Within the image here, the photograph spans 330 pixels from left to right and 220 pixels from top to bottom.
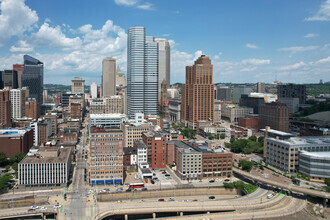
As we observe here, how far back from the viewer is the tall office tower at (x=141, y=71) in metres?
191

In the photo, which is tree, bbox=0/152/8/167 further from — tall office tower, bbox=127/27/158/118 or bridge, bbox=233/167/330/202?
tall office tower, bbox=127/27/158/118

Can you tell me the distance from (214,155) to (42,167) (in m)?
47.9

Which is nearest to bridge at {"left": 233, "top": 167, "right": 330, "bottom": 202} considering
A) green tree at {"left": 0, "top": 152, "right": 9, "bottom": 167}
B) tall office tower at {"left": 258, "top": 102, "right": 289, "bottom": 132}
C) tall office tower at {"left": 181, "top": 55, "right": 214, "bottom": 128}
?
tall office tower at {"left": 258, "top": 102, "right": 289, "bottom": 132}

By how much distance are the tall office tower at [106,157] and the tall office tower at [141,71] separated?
107 meters

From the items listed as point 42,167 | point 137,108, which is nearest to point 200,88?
point 137,108

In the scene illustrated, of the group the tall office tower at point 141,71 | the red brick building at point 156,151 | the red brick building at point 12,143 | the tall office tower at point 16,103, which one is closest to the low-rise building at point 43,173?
the red brick building at point 156,151

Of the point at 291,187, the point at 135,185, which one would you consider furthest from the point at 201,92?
the point at 291,187

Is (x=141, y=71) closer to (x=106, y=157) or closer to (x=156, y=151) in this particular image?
(x=156, y=151)

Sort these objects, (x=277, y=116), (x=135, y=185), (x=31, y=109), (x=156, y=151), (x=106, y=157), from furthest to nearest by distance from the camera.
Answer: (x=31, y=109) < (x=277, y=116) < (x=156, y=151) < (x=106, y=157) < (x=135, y=185)

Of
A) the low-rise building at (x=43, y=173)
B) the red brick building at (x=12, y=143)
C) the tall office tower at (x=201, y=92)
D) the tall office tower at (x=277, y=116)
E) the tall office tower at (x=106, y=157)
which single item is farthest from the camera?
the tall office tower at (x=201, y=92)

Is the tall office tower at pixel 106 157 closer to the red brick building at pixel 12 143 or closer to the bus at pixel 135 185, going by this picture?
the bus at pixel 135 185

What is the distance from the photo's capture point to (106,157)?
8825 centimetres

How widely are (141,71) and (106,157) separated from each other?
111 metres

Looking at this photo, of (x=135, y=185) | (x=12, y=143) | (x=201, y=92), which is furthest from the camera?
(x=201, y=92)
